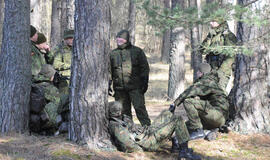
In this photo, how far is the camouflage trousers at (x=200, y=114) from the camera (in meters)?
5.64

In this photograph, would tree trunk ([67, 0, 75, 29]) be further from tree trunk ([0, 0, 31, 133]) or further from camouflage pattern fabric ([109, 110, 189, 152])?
camouflage pattern fabric ([109, 110, 189, 152])

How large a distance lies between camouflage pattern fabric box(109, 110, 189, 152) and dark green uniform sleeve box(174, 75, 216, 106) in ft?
2.72

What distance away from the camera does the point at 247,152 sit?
17.6 ft

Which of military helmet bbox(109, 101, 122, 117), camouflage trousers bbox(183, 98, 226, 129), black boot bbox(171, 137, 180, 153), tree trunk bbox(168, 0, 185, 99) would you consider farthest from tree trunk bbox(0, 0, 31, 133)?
Answer: tree trunk bbox(168, 0, 185, 99)

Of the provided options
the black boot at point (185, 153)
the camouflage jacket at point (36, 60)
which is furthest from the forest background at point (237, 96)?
the camouflage jacket at point (36, 60)

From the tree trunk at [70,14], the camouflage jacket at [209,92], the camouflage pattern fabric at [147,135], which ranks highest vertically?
the tree trunk at [70,14]

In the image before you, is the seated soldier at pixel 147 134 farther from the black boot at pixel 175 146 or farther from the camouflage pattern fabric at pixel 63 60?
the camouflage pattern fabric at pixel 63 60

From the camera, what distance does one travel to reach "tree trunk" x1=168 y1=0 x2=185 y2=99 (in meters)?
11.5

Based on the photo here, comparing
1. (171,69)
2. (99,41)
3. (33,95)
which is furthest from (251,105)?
(171,69)

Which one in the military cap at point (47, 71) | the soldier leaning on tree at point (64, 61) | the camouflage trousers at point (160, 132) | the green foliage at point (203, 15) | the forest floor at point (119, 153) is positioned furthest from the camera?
the soldier leaning on tree at point (64, 61)

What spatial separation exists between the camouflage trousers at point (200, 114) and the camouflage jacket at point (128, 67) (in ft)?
3.54

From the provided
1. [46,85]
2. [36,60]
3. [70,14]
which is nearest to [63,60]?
[36,60]

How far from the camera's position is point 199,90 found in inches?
226

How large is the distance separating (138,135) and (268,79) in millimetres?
2930
